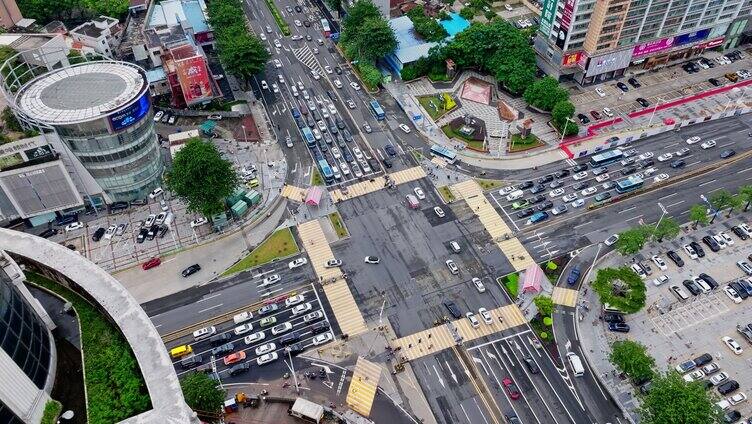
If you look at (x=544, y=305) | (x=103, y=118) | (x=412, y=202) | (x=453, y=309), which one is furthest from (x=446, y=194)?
(x=103, y=118)

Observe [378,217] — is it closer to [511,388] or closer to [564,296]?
[564,296]

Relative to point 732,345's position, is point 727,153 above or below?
above

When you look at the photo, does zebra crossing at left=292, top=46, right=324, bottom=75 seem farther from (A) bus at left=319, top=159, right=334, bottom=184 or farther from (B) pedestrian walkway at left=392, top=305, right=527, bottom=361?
(B) pedestrian walkway at left=392, top=305, right=527, bottom=361

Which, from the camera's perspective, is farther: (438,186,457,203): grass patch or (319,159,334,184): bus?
(319,159,334,184): bus

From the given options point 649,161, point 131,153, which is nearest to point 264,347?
point 131,153

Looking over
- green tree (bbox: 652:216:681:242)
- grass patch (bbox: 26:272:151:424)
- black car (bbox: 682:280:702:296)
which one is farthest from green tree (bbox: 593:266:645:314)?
grass patch (bbox: 26:272:151:424)

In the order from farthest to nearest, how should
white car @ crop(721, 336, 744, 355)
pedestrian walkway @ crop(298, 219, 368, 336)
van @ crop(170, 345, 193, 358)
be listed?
pedestrian walkway @ crop(298, 219, 368, 336) < van @ crop(170, 345, 193, 358) < white car @ crop(721, 336, 744, 355)

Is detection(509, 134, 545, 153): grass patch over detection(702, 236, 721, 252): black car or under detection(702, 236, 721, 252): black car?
over
